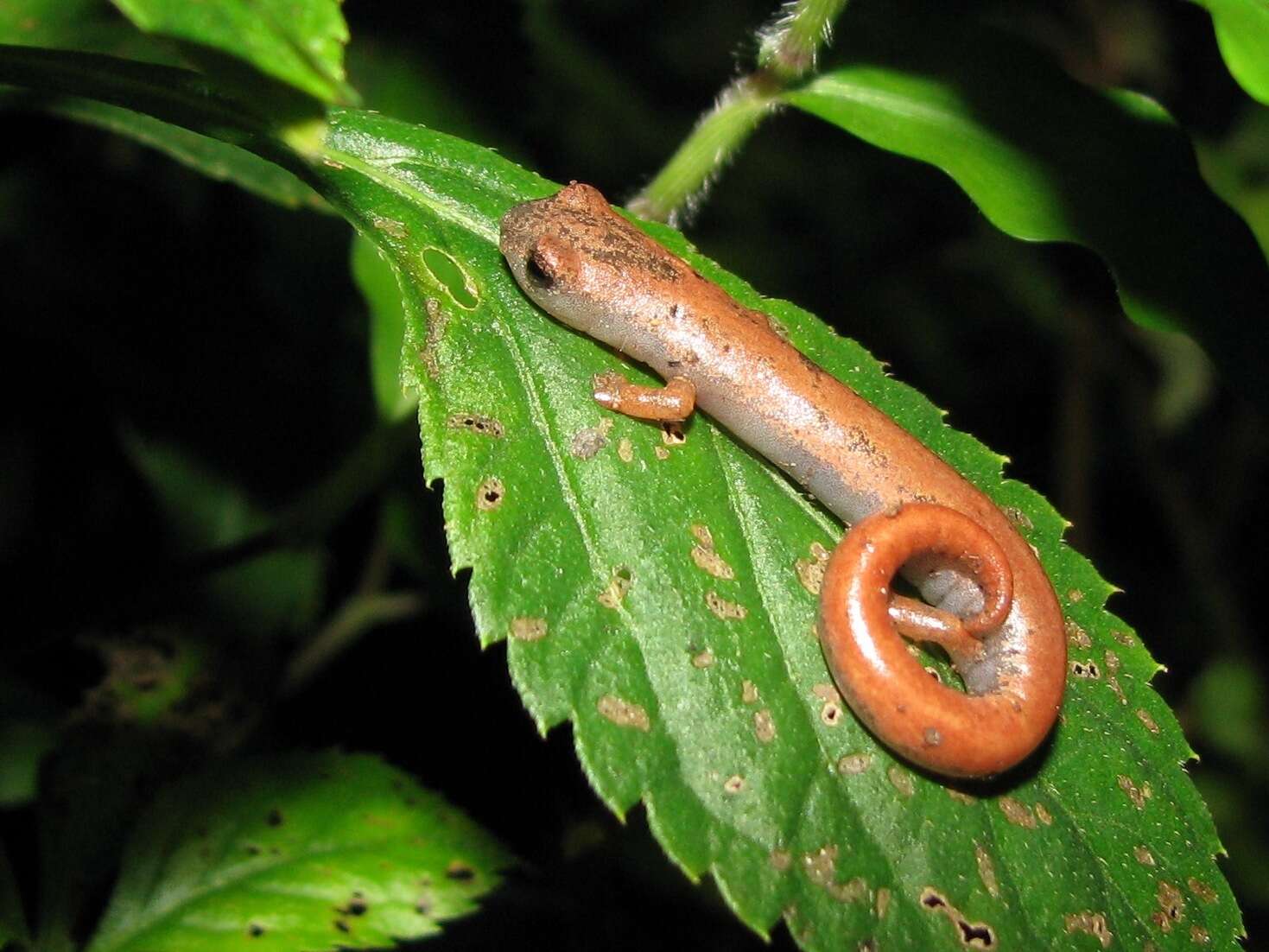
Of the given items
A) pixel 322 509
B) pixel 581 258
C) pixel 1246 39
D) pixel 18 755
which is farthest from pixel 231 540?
pixel 1246 39

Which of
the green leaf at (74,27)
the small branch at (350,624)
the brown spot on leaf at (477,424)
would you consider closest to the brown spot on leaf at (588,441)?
the brown spot on leaf at (477,424)

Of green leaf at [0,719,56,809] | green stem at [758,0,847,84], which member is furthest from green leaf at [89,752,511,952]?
green stem at [758,0,847,84]

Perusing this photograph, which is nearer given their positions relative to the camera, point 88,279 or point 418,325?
point 418,325

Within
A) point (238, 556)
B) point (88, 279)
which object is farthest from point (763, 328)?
point (88, 279)

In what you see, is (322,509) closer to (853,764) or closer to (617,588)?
(617,588)

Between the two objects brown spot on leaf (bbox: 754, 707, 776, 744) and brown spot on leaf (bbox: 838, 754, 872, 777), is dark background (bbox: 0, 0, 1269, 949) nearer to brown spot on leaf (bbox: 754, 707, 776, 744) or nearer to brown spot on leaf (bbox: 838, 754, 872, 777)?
brown spot on leaf (bbox: 838, 754, 872, 777)

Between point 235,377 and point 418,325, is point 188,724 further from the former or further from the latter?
point 418,325
